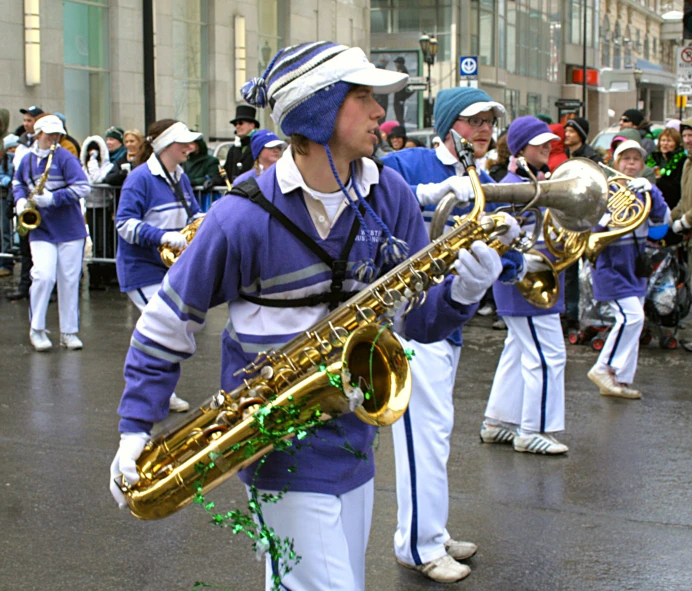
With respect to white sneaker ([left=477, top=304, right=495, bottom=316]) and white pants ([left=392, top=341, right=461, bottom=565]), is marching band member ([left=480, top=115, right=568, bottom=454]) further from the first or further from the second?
white sneaker ([left=477, top=304, right=495, bottom=316])

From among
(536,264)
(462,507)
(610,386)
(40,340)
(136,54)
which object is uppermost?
(136,54)

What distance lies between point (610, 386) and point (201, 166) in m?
7.42

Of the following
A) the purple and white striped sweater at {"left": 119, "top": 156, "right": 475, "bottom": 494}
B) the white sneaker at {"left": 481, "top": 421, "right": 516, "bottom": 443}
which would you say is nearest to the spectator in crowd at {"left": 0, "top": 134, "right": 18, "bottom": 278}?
the white sneaker at {"left": 481, "top": 421, "right": 516, "bottom": 443}

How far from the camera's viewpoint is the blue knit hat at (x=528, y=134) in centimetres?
630

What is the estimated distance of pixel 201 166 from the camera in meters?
13.9

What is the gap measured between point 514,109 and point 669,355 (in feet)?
A: 126

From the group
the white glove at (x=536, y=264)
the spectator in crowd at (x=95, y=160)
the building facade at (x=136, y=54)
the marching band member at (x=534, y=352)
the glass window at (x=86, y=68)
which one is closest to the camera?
the white glove at (x=536, y=264)

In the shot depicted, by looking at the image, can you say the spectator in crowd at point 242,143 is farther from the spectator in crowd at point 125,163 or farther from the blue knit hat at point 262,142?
the blue knit hat at point 262,142

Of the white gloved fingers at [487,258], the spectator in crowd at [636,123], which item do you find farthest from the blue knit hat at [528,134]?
the spectator in crowd at [636,123]

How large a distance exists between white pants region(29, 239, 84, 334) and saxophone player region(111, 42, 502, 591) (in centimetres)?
677

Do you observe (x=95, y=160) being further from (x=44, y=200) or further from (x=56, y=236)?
(x=44, y=200)

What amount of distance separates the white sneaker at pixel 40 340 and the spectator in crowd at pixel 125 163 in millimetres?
4042

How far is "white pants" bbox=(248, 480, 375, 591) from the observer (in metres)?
2.94

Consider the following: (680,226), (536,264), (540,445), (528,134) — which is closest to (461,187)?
(536,264)
